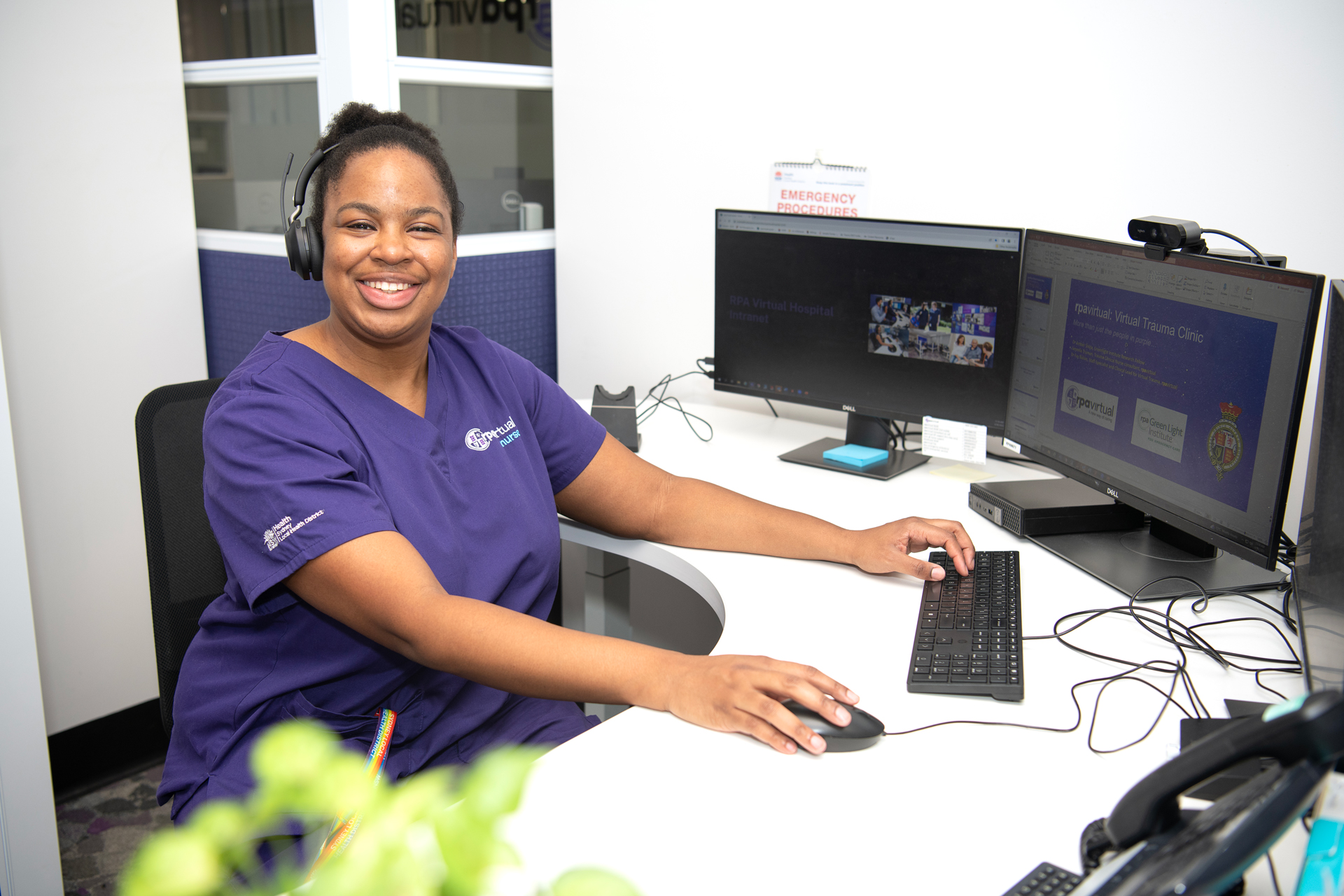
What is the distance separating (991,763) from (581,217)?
70.0 inches

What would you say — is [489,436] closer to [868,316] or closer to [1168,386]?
[868,316]

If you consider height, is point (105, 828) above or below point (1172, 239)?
below

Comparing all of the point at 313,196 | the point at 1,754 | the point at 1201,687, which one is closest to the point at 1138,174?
the point at 1201,687

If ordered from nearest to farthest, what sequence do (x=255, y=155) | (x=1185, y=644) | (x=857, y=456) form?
(x=1185, y=644) < (x=857, y=456) < (x=255, y=155)

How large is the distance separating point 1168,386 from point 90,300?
2028mm

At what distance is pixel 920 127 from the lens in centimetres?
184

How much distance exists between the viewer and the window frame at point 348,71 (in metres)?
1.89

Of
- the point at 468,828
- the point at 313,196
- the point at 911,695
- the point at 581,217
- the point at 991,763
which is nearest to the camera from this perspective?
the point at 468,828

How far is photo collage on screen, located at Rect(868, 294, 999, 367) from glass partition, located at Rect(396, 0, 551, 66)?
5.87 feet

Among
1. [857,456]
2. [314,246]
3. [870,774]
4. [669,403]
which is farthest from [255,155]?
[870,774]

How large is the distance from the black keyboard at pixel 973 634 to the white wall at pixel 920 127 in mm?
721

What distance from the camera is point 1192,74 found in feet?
5.12

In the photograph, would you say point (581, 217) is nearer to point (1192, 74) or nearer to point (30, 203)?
point (30, 203)

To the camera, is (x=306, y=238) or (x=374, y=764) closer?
(x=374, y=764)
